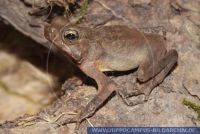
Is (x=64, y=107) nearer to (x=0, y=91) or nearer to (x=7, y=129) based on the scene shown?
(x=7, y=129)

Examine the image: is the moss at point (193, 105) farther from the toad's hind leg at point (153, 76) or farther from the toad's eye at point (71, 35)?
the toad's eye at point (71, 35)

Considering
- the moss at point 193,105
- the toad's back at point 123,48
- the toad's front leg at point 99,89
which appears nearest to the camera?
the toad's front leg at point 99,89

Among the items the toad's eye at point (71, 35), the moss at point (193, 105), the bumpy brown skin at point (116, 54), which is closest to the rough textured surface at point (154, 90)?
the moss at point (193, 105)

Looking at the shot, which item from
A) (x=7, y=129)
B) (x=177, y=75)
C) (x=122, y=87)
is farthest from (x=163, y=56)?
(x=7, y=129)

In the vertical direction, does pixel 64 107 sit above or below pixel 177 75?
below

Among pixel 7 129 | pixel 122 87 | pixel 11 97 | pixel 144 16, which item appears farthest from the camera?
pixel 11 97

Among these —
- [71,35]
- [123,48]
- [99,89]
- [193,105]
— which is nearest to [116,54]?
[123,48]

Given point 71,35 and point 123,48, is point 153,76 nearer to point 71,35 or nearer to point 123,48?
point 123,48
